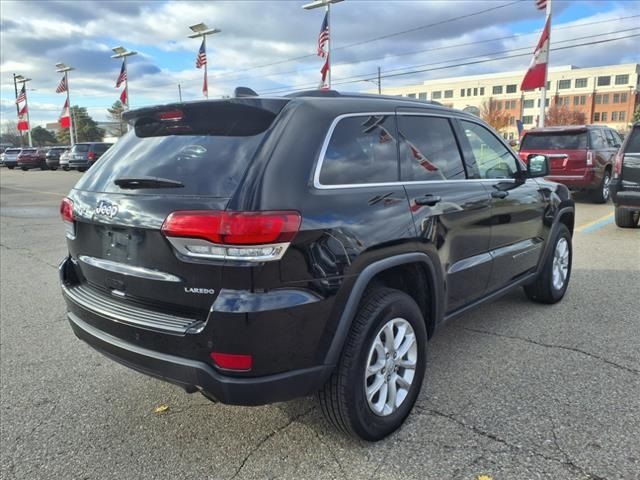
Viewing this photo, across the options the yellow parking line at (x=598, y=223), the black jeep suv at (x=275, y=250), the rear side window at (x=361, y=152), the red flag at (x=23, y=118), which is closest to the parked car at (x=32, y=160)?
the red flag at (x=23, y=118)

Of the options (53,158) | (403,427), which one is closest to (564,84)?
(53,158)

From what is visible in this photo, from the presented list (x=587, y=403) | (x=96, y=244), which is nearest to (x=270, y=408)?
(x=96, y=244)

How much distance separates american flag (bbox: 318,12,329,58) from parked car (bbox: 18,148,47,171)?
25800 millimetres

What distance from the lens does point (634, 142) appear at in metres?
8.10

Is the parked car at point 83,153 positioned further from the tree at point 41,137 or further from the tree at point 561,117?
the tree at point 41,137

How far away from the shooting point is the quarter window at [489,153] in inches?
152

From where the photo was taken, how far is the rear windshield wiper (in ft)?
8.16

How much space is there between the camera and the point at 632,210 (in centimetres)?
821

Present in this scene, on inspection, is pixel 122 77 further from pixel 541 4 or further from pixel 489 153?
pixel 489 153

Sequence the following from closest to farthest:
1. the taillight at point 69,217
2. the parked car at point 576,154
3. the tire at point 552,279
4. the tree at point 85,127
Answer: the taillight at point 69,217 → the tire at point 552,279 → the parked car at point 576,154 → the tree at point 85,127

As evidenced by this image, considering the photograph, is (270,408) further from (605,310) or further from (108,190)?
(605,310)

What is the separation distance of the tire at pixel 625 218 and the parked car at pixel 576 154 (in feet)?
9.08

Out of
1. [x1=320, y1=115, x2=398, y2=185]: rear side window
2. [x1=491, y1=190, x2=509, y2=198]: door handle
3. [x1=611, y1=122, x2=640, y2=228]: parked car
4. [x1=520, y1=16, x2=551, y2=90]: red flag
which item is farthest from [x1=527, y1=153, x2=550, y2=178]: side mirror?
[x1=520, y1=16, x2=551, y2=90]: red flag

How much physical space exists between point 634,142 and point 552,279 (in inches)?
Result: 183
